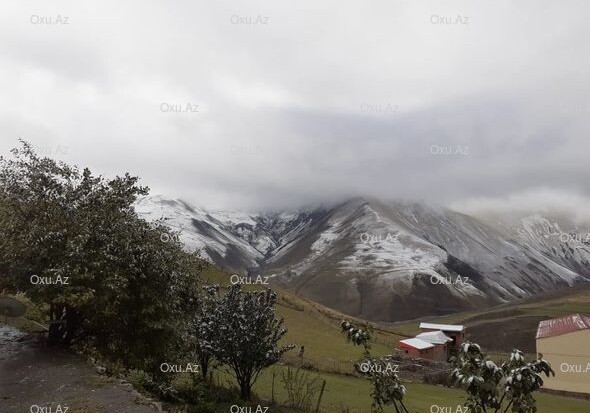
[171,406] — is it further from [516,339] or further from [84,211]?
[516,339]

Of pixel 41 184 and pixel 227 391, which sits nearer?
pixel 41 184

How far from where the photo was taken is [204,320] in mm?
21875

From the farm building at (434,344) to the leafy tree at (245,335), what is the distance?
4097cm

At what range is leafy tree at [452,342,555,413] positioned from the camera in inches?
484

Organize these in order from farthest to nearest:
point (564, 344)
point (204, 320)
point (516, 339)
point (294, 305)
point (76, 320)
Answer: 1. point (516, 339)
2. point (294, 305)
3. point (564, 344)
4. point (204, 320)
5. point (76, 320)

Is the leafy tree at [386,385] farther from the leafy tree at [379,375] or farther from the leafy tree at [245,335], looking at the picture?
the leafy tree at [245,335]

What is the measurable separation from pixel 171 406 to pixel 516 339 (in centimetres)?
11969

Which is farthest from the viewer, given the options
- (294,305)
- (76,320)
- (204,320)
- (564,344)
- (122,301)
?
(294,305)

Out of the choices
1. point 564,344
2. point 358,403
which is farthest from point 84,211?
point 564,344

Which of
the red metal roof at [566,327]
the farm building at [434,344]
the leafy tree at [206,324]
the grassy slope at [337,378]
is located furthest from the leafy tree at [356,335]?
the red metal roof at [566,327]

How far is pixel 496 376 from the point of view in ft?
41.1

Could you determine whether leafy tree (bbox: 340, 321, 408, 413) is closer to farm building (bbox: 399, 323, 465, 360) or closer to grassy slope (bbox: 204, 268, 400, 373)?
grassy slope (bbox: 204, 268, 400, 373)

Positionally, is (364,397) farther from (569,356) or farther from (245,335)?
(569,356)

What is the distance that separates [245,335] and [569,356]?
Result: 1924 inches
